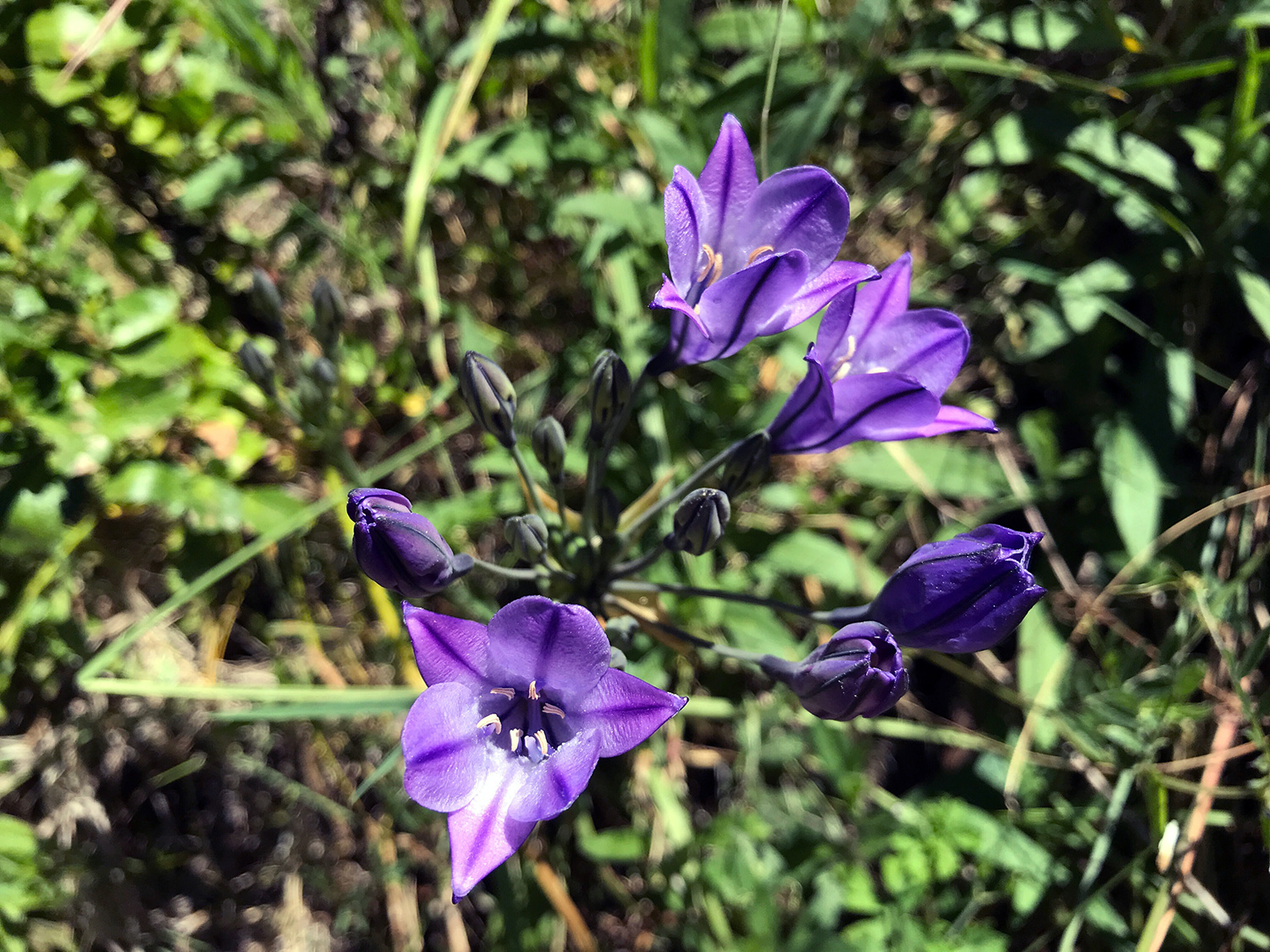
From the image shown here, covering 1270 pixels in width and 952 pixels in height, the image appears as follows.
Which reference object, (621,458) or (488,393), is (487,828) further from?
Answer: (621,458)

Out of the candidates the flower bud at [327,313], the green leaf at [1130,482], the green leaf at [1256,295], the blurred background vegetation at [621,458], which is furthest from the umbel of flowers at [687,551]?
the green leaf at [1256,295]

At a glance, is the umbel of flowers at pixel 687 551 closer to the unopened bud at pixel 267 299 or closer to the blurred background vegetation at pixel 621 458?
the blurred background vegetation at pixel 621 458

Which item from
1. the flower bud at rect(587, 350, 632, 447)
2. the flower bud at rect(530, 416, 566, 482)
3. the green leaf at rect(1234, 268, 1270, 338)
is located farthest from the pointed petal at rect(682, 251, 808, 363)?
the green leaf at rect(1234, 268, 1270, 338)

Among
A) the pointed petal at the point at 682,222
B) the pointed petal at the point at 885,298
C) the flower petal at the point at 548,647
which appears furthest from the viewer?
the pointed petal at the point at 885,298

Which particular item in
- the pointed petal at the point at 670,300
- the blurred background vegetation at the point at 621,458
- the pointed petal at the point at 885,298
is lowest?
the blurred background vegetation at the point at 621,458

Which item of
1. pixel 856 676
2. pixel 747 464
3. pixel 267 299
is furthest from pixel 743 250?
pixel 267 299

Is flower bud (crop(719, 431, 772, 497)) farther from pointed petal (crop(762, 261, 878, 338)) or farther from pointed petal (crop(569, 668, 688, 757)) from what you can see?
pointed petal (crop(569, 668, 688, 757))
